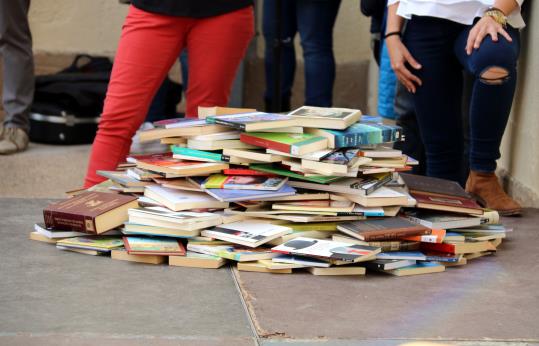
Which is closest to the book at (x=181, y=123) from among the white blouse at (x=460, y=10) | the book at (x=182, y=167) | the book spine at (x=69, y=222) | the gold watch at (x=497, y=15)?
the book at (x=182, y=167)

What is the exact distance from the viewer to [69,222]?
297 cm

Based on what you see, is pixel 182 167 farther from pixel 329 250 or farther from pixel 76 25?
pixel 76 25

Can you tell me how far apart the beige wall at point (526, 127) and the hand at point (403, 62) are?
506mm

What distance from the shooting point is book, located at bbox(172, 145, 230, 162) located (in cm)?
304

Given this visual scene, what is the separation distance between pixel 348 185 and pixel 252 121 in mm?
366

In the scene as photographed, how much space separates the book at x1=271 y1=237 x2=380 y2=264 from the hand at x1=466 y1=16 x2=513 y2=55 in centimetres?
96

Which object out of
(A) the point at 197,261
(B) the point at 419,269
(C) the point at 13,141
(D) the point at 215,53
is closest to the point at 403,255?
(B) the point at 419,269

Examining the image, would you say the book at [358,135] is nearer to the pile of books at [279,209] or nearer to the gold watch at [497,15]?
the pile of books at [279,209]

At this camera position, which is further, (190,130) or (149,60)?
(149,60)

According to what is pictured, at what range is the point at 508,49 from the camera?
328cm

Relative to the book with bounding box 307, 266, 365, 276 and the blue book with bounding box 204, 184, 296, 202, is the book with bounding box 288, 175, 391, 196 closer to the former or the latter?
the blue book with bounding box 204, 184, 296, 202

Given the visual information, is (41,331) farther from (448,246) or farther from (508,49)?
(508,49)

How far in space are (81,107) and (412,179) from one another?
2.86 metres

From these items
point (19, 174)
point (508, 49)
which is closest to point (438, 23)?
point (508, 49)
